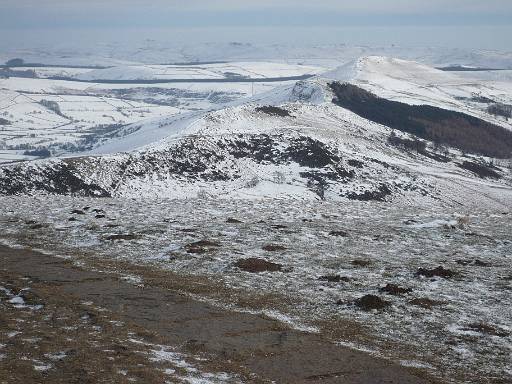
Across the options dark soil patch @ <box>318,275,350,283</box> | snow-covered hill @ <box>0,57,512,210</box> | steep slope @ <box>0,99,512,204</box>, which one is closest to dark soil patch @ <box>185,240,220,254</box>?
dark soil patch @ <box>318,275,350,283</box>

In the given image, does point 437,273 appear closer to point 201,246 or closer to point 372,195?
point 201,246

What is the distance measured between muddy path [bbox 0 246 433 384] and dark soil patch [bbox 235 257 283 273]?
15.6ft

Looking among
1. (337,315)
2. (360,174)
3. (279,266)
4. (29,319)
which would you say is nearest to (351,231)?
(279,266)

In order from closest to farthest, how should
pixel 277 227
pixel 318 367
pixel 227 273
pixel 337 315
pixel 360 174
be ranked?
pixel 318 367 < pixel 337 315 < pixel 227 273 < pixel 277 227 < pixel 360 174

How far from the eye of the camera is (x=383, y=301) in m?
19.3

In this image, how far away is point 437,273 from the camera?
77.8ft

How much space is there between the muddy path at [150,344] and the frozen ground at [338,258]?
1.27 m

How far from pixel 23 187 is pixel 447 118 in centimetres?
13637

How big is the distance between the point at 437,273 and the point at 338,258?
470cm

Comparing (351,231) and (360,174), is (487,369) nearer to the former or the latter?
(351,231)

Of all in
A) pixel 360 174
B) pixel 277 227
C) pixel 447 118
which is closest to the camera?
pixel 277 227

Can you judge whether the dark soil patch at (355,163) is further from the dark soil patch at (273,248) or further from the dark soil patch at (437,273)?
the dark soil patch at (437,273)

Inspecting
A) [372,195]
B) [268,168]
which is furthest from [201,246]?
[268,168]

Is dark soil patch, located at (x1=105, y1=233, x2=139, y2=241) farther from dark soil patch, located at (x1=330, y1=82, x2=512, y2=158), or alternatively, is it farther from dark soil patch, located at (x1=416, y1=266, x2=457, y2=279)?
dark soil patch, located at (x1=330, y1=82, x2=512, y2=158)
